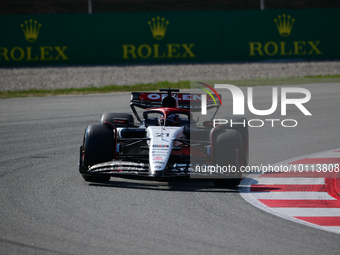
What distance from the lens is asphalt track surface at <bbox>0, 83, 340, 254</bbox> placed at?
14.4 ft

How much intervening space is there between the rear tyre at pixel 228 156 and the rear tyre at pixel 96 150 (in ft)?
4.38

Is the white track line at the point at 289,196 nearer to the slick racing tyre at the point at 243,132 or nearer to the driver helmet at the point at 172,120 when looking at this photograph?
the slick racing tyre at the point at 243,132

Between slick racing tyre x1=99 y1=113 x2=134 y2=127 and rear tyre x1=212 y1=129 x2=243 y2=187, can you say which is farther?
slick racing tyre x1=99 y1=113 x2=134 y2=127

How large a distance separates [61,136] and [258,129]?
3.96 meters

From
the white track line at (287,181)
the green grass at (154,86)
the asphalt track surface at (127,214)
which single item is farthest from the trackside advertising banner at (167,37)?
the white track line at (287,181)

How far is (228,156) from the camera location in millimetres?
6492

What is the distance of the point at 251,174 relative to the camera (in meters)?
7.36

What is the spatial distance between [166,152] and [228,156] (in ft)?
2.54

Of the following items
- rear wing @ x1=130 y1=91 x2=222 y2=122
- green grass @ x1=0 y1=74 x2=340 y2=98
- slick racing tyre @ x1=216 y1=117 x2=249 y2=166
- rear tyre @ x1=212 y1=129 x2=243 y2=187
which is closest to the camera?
rear tyre @ x1=212 y1=129 x2=243 y2=187

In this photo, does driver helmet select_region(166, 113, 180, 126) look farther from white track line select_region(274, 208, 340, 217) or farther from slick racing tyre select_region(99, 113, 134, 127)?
white track line select_region(274, 208, 340, 217)

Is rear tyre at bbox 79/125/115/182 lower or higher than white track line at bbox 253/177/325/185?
higher

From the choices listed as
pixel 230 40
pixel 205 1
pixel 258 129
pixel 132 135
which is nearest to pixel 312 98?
pixel 258 129

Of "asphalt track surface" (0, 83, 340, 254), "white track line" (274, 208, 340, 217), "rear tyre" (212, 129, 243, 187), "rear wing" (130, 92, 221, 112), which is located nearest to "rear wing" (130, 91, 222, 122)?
"rear wing" (130, 92, 221, 112)

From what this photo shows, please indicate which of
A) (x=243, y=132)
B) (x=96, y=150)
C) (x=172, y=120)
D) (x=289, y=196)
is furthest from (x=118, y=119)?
(x=289, y=196)
